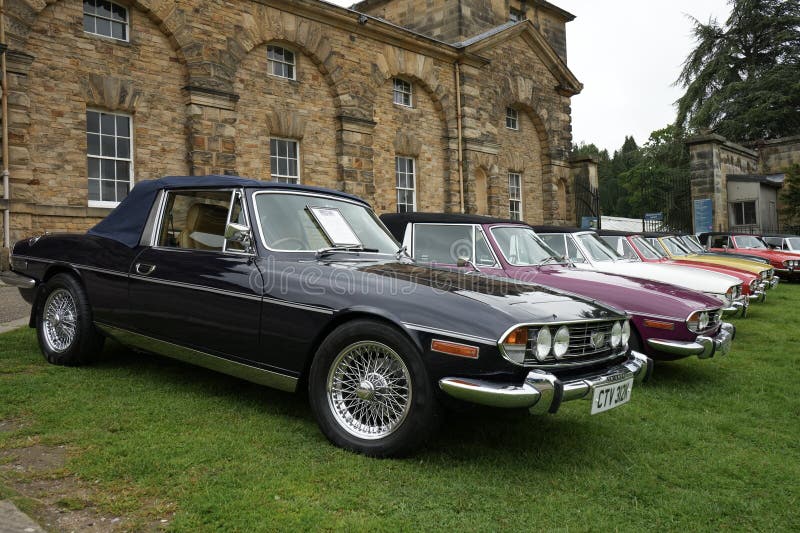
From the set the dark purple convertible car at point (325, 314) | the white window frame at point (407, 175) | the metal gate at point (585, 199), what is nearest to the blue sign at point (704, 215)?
the metal gate at point (585, 199)

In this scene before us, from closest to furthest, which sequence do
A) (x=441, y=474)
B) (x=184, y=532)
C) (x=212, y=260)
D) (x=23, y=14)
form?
(x=184, y=532) → (x=441, y=474) → (x=212, y=260) → (x=23, y=14)

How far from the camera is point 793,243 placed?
1719 cm

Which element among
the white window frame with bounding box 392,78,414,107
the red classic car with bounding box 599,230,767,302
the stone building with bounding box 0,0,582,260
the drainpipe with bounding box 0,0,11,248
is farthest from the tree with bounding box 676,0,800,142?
the drainpipe with bounding box 0,0,11,248

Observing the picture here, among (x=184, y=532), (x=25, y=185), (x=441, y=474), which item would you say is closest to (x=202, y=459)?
(x=184, y=532)

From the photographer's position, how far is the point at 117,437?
3438 millimetres

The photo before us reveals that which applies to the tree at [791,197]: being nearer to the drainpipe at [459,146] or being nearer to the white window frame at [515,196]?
the white window frame at [515,196]

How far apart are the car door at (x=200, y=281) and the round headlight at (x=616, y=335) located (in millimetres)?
2315

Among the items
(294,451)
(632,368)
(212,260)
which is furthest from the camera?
(212,260)

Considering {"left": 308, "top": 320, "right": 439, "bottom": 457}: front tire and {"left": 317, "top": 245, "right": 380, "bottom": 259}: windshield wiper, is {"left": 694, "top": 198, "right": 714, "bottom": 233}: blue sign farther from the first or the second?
{"left": 308, "top": 320, "right": 439, "bottom": 457}: front tire

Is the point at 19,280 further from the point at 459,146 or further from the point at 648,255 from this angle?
the point at 459,146

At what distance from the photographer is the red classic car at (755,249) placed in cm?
1616

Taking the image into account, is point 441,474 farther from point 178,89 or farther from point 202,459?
point 178,89

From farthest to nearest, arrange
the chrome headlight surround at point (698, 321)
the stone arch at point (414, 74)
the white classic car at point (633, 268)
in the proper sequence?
1. the stone arch at point (414, 74)
2. the white classic car at point (633, 268)
3. the chrome headlight surround at point (698, 321)

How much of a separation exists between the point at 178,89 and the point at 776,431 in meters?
13.1
